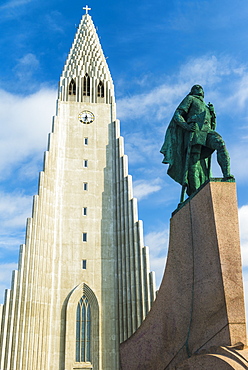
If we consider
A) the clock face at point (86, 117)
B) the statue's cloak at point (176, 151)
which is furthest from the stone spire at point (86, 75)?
the statue's cloak at point (176, 151)

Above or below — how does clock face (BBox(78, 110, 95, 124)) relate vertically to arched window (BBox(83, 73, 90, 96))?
below

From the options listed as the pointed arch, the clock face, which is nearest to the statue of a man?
the pointed arch

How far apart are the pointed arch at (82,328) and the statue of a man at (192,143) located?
20.3 metres

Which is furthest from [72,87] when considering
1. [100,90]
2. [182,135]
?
[182,135]

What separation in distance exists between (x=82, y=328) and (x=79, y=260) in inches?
186

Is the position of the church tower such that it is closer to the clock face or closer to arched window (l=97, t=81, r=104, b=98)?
the clock face

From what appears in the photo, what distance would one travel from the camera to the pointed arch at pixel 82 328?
26.6 m

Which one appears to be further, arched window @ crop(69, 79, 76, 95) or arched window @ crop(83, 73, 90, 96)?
arched window @ crop(83, 73, 90, 96)

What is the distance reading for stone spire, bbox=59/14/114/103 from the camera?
36.5m

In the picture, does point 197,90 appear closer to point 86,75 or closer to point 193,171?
point 193,171

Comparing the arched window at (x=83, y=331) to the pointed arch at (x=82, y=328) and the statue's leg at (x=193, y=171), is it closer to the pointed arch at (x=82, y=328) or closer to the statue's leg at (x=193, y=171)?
the pointed arch at (x=82, y=328)

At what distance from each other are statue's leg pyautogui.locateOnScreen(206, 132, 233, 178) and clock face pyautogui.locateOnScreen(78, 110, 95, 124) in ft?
87.1

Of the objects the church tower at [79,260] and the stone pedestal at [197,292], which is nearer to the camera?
the stone pedestal at [197,292]

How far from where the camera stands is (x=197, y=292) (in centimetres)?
758
